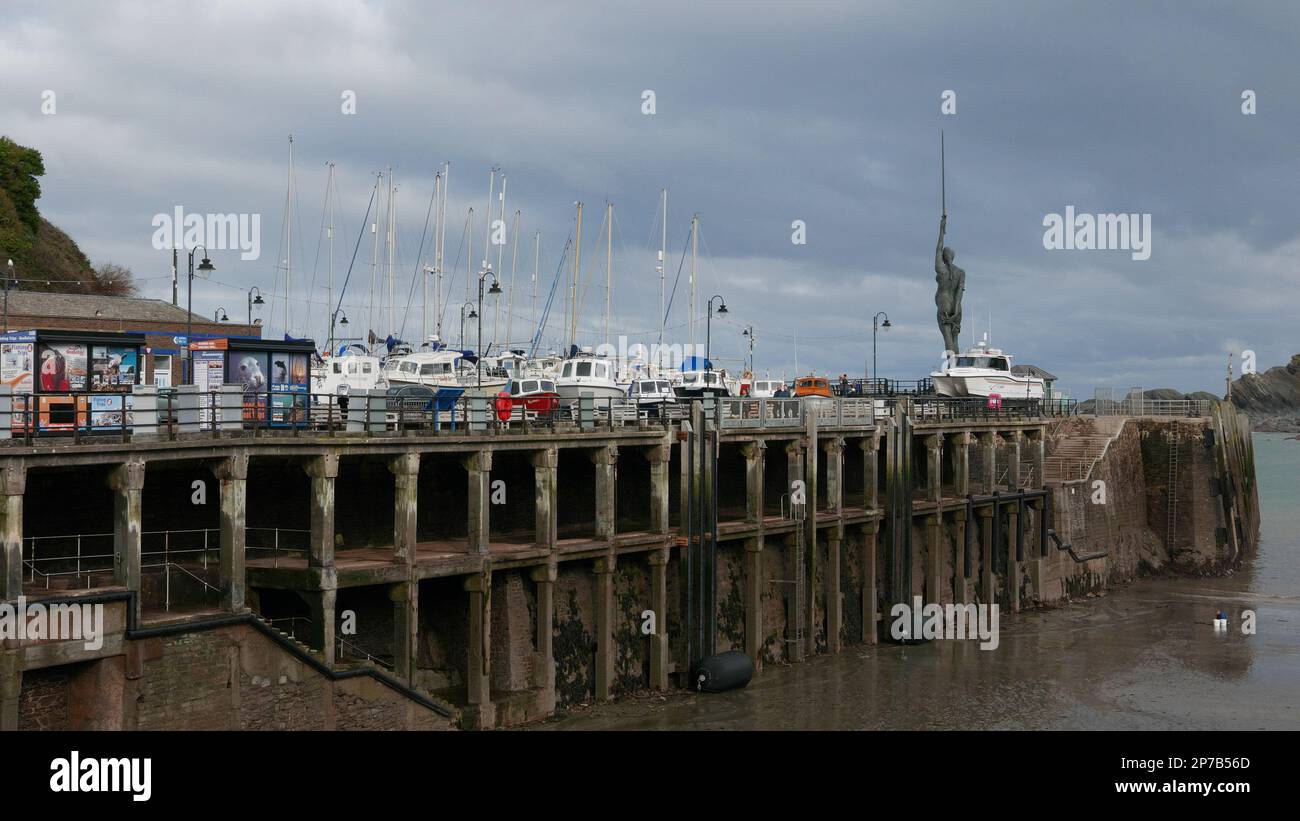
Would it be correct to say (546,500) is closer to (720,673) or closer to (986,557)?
(720,673)

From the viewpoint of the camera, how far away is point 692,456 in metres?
37.2

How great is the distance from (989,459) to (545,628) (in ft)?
98.6

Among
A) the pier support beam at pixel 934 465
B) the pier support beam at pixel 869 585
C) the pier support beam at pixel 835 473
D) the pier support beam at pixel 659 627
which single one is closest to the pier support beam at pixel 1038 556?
the pier support beam at pixel 934 465

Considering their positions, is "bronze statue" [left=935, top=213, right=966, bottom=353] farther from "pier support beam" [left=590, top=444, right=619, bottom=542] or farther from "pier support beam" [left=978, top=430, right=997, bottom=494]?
"pier support beam" [left=590, top=444, right=619, bottom=542]

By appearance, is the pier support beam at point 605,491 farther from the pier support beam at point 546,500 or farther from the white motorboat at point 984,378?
the white motorboat at point 984,378

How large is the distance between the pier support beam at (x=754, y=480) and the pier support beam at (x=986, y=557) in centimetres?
1733

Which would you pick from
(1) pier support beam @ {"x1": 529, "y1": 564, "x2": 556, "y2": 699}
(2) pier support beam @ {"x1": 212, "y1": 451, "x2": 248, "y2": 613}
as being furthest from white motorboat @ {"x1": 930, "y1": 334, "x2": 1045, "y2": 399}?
(2) pier support beam @ {"x1": 212, "y1": 451, "x2": 248, "y2": 613}

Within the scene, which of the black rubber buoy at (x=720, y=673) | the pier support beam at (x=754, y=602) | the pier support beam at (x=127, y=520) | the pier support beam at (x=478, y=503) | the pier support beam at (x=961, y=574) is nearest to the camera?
the pier support beam at (x=127, y=520)

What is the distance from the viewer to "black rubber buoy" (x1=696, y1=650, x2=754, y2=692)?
36.6 m

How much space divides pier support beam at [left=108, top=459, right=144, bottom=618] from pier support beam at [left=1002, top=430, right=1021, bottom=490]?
42922mm

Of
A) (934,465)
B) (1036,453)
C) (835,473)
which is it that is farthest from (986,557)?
(835,473)

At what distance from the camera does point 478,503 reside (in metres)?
31.4

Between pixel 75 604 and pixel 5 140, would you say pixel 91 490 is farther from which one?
pixel 5 140

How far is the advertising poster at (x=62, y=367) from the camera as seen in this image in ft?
85.3
